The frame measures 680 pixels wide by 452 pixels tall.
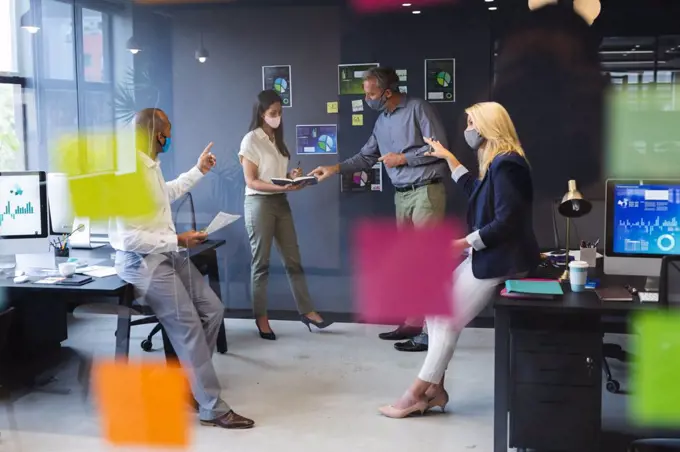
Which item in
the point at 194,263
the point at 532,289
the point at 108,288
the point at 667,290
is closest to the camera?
the point at 667,290

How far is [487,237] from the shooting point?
258cm

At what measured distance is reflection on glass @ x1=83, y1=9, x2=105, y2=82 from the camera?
3.20 meters

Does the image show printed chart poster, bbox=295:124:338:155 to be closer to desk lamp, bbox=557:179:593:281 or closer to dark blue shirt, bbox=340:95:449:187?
dark blue shirt, bbox=340:95:449:187

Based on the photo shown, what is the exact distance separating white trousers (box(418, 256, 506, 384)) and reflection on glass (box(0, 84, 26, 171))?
1996 mm

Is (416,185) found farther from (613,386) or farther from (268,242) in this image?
(613,386)

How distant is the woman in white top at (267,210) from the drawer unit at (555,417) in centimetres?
140

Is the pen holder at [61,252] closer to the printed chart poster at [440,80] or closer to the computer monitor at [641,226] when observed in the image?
the printed chart poster at [440,80]

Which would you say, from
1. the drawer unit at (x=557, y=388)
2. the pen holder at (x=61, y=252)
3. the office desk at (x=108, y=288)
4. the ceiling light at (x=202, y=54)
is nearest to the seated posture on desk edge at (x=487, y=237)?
the drawer unit at (x=557, y=388)

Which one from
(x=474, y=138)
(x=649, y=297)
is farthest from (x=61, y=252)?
(x=649, y=297)

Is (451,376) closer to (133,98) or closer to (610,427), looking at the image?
(610,427)

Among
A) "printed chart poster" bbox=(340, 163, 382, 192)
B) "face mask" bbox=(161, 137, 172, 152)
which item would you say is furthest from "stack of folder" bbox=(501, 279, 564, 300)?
"face mask" bbox=(161, 137, 172, 152)

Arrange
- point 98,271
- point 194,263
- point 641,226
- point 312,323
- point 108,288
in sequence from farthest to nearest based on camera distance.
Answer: point 312,323, point 194,263, point 98,271, point 108,288, point 641,226

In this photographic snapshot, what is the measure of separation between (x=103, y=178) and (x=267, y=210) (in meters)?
0.78

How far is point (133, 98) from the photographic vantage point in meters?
3.24
